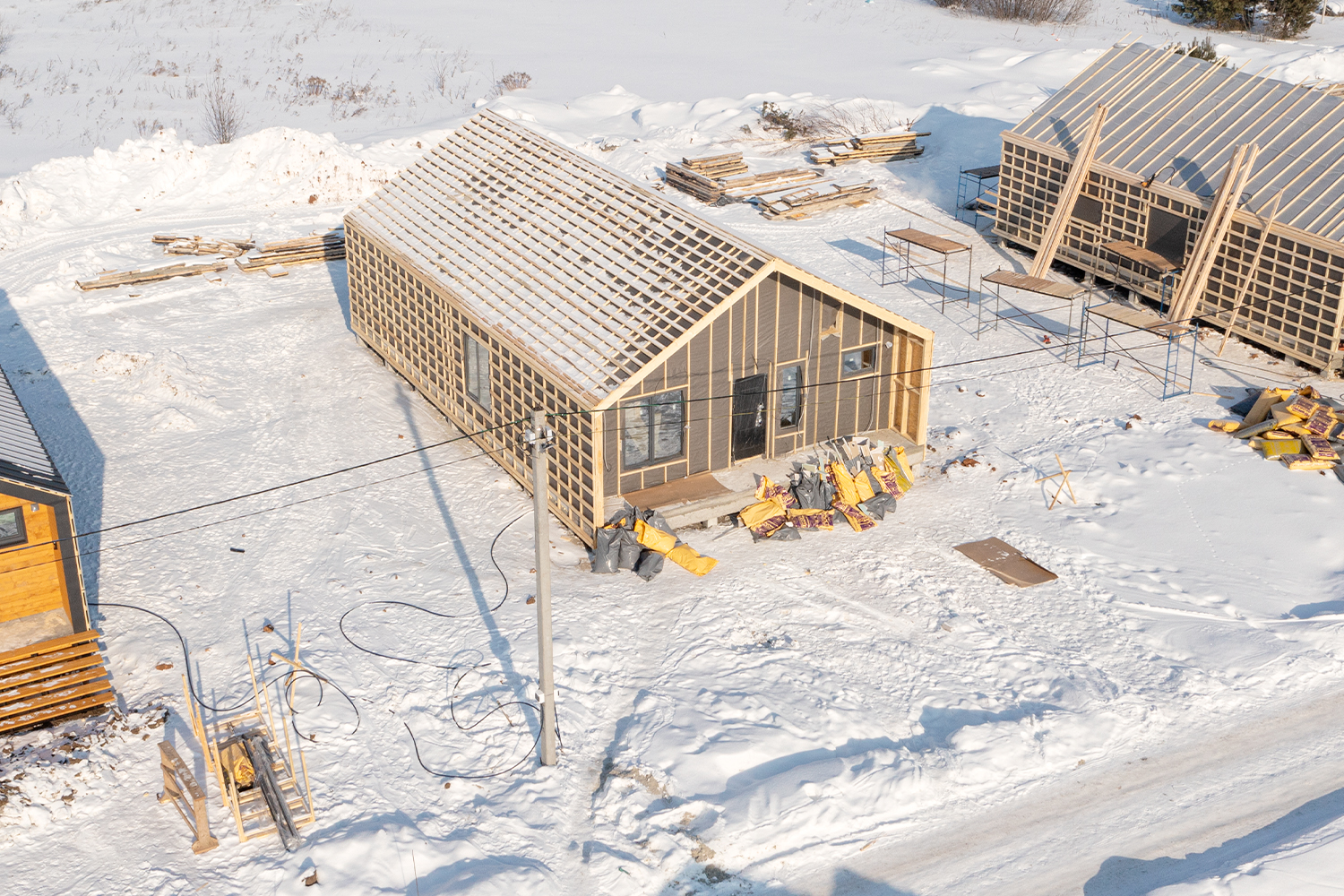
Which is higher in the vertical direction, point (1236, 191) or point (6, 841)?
point (1236, 191)

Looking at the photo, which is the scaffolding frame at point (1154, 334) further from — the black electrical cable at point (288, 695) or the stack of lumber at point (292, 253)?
the stack of lumber at point (292, 253)

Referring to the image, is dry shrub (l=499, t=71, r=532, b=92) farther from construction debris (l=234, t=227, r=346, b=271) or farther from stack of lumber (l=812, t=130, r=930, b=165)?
construction debris (l=234, t=227, r=346, b=271)


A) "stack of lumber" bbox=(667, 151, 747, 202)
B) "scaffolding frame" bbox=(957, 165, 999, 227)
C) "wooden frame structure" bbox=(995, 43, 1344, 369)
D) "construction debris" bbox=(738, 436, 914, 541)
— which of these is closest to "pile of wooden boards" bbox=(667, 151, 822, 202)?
"stack of lumber" bbox=(667, 151, 747, 202)

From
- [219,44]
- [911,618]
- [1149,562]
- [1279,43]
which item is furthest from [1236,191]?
[219,44]

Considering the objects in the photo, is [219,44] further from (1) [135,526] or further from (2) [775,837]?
(2) [775,837]

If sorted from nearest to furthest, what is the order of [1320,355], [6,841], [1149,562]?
[6,841] < [1149,562] < [1320,355]

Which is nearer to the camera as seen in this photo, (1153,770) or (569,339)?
(1153,770)
